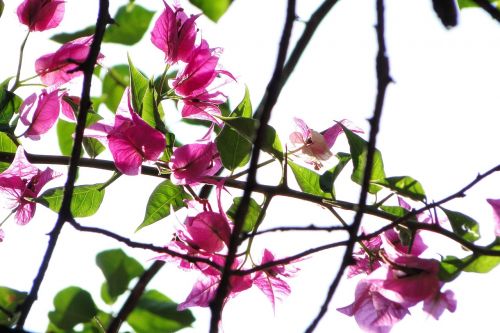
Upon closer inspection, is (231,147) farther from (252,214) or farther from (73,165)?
(73,165)

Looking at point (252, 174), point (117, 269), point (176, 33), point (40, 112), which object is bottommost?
point (252, 174)

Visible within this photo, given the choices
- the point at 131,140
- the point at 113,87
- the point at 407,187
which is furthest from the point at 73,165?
the point at 113,87

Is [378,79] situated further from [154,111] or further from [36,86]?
[36,86]

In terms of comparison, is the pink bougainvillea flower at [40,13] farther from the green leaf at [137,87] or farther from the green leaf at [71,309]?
the green leaf at [71,309]

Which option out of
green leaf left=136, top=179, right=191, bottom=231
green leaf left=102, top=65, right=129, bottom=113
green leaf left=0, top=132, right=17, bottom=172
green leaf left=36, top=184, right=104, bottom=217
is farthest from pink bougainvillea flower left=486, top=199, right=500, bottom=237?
green leaf left=102, top=65, right=129, bottom=113

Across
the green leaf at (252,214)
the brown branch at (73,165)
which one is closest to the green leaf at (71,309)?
the green leaf at (252,214)

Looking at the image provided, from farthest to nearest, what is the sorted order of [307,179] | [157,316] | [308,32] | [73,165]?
[157,316] < [307,179] < [308,32] < [73,165]

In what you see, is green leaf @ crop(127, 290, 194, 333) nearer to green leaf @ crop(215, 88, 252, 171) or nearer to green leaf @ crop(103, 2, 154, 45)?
green leaf @ crop(215, 88, 252, 171)
